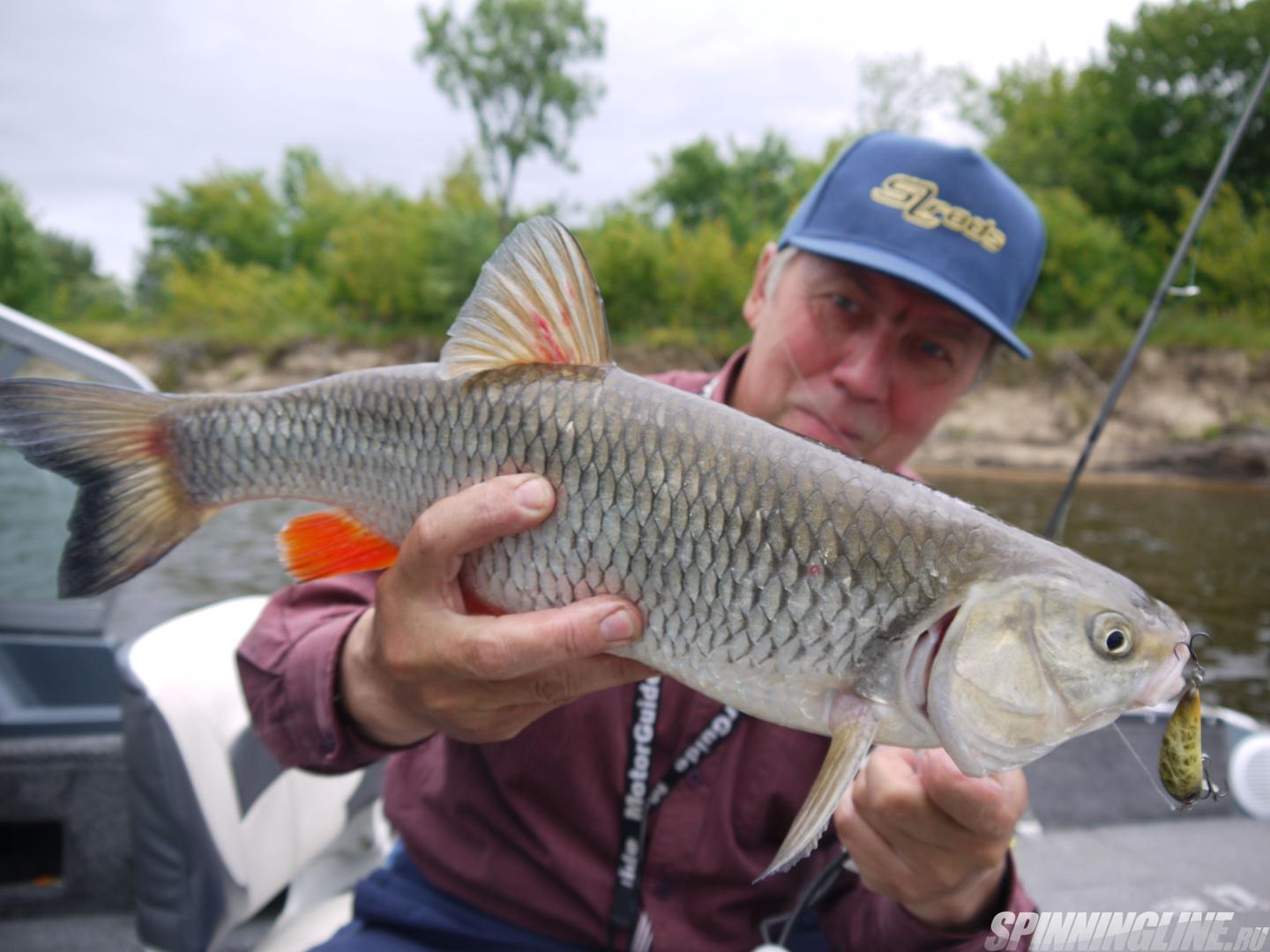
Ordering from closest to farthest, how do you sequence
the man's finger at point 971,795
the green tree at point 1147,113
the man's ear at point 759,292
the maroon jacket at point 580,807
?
the man's finger at point 971,795 → the maroon jacket at point 580,807 → the man's ear at point 759,292 → the green tree at point 1147,113

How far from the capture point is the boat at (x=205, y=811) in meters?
1.82

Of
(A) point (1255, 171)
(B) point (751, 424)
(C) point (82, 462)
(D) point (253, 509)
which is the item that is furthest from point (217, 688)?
(D) point (253, 509)

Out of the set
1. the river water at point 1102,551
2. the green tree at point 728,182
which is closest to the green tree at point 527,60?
the green tree at point 728,182

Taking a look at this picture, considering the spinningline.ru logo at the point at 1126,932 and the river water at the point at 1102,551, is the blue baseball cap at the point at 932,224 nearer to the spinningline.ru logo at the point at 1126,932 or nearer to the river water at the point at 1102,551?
the river water at the point at 1102,551

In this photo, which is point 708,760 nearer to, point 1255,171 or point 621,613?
point 621,613

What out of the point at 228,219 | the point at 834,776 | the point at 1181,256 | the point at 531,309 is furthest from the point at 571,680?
the point at 228,219

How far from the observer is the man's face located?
200 cm

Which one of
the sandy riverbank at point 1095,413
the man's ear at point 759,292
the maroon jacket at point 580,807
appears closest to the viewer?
the maroon jacket at point 580,807

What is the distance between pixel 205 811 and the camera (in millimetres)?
1824

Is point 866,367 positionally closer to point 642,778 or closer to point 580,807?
point 642,778

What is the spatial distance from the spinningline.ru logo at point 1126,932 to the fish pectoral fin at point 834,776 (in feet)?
2.05

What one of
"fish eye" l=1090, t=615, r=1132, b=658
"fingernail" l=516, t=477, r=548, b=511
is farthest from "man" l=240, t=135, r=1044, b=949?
"fish eye" l=1090, t=615, r=1132, b=658

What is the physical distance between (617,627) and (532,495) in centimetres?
20

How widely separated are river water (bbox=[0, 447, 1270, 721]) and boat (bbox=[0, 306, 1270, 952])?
0.48ft
